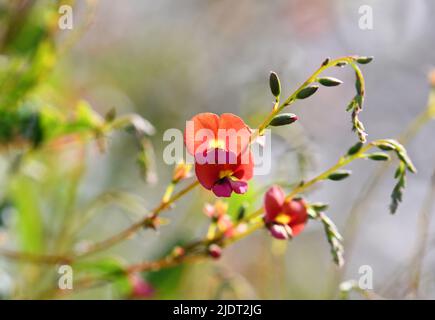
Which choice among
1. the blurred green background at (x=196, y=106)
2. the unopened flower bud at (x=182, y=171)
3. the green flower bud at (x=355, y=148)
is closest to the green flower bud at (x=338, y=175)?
the green flower bud at (x=355, y=148)

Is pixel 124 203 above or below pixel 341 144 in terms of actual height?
below

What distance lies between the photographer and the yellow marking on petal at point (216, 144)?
1.96 feet

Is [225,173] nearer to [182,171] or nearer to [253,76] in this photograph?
[182,171]

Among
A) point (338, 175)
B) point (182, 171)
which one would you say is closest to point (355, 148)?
point (338, 175)

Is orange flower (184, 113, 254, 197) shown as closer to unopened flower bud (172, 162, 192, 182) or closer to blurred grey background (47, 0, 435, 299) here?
unopened flower bud (172, 162, 192, 182)

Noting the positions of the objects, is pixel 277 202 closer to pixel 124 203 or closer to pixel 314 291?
pixel 124 203

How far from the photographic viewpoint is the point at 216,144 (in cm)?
60

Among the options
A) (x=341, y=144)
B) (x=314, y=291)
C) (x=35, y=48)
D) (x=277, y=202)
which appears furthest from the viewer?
(x=341, y=144)

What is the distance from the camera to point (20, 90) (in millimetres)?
927

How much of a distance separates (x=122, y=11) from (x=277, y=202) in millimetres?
1216

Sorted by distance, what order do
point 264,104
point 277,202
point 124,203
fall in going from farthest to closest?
point 264,104 → point 124,203 → point 277,202

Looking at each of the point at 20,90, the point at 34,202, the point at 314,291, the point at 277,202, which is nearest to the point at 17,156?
the point at 20,90

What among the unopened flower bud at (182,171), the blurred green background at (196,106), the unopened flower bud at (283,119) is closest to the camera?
the unopened flower bud at (283,119)

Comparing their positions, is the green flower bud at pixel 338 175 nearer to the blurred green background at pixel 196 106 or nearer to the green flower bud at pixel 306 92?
the green flower bud at pixel 306 92
